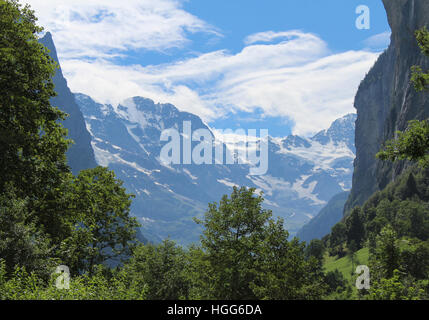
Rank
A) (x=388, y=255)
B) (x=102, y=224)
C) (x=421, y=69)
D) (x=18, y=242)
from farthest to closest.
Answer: (x=388, y=255) < (x=102, y=224) < (x=421, y=69) < (x=18, y=242)

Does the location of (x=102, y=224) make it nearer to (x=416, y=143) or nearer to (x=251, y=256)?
(x=251, y=256)

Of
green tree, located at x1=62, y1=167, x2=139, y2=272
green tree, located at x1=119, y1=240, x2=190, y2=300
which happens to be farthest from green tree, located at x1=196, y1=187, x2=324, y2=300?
green tree, located at x1=62, y1=167, x2=139, y2=272

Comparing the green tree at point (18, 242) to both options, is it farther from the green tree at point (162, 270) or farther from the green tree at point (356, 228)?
the green tree at point (356, 228)

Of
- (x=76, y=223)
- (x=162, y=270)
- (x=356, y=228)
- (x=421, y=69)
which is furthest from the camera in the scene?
(x=356, y=228)

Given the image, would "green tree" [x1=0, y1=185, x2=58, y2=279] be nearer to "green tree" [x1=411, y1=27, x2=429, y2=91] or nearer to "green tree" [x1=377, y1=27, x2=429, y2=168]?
"green tree" [x1=377, y1=27, x2=429, y2=168]

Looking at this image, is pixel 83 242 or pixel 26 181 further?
pixel 83 242

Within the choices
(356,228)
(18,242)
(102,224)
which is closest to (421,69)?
(18,242)

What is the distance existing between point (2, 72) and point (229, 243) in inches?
816

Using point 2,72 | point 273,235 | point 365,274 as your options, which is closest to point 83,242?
point 2,72

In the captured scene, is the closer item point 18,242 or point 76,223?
point 18,242

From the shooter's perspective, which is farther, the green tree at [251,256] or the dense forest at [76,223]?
the green tree at [251,256]

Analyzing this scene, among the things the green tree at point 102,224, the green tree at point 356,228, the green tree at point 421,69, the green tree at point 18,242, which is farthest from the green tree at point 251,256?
the green tree at point 356,228
